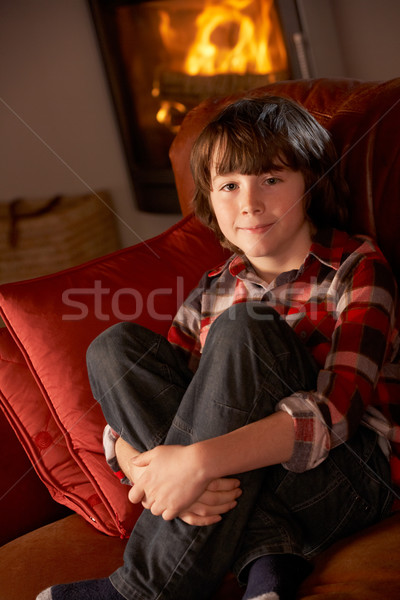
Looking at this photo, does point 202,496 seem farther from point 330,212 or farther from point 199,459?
point 330,212

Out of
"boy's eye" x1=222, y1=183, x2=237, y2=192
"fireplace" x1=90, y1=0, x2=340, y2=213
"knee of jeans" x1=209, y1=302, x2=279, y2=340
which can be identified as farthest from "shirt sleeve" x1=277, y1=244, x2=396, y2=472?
"fireplace" x1=90, y1=0, x2=340, y2=213

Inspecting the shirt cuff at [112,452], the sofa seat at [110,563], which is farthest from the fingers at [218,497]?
the shirt cuff at [112,452]

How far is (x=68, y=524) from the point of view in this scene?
1168mm

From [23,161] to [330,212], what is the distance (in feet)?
7.04

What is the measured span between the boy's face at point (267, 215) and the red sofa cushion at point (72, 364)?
0.20m

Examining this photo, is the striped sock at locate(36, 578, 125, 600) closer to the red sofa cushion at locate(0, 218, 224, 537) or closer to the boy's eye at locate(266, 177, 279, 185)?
the red sofa cushion at locate(0, 218, 224, 537)

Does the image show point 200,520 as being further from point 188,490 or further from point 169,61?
point 169,61

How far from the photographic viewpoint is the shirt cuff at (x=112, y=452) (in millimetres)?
1101

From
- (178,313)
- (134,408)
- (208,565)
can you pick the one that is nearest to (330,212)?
(178,313)

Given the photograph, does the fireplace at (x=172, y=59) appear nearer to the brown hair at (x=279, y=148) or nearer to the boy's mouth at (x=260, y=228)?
the brown hair at (x=279, y=148)

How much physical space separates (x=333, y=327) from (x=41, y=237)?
2.01m

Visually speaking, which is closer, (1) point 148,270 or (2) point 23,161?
(1) point 148,270

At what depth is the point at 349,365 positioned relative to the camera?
960mm

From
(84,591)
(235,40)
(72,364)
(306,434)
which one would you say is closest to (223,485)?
(306,434)
